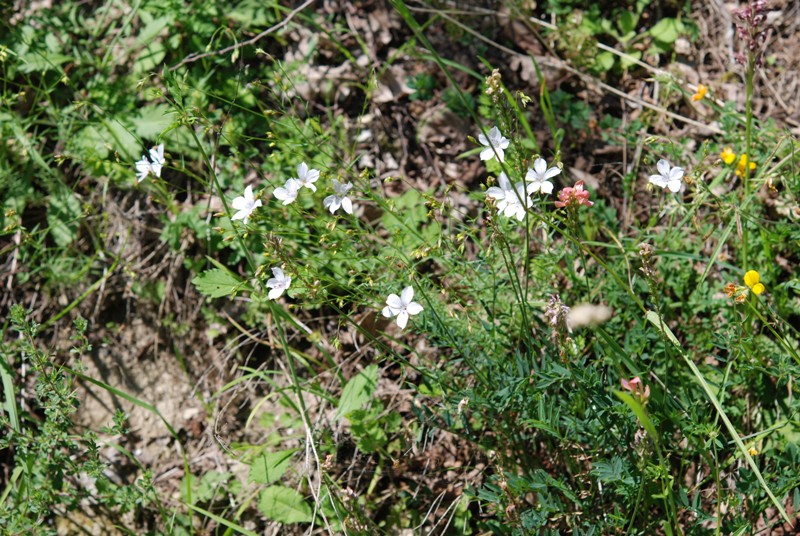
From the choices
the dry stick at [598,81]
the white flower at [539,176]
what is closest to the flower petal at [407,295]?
the white flower at [539,176]

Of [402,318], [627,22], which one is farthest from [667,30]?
[402,318]

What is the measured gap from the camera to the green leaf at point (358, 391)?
2738 millimetres

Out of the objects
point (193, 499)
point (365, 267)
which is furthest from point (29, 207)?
point (365, 267)

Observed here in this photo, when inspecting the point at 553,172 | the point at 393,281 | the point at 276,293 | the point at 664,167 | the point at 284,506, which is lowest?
the point at 284,506

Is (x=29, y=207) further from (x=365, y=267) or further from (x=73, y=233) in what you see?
(x=365, y=267)

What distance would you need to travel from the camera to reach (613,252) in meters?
2.97

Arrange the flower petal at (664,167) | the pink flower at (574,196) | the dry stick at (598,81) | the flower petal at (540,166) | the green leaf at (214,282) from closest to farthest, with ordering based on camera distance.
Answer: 1. the pink flower at (574,196)
2. the flower petal at (540,166)
3. the flower petal at (664,167)
4. the green leaf at (214,282)
5. the dry stick at (598,81)

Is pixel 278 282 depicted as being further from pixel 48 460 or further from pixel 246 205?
pixel 48 460

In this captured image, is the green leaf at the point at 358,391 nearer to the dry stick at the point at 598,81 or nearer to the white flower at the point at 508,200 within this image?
the white flower at the point at 508,200

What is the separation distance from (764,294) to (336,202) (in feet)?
5.80

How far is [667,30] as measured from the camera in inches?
142

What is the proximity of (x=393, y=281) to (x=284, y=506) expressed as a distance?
1034 mm

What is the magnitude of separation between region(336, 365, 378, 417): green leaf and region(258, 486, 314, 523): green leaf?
16.3 inches

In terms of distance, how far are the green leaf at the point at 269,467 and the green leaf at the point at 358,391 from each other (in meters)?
0.27
